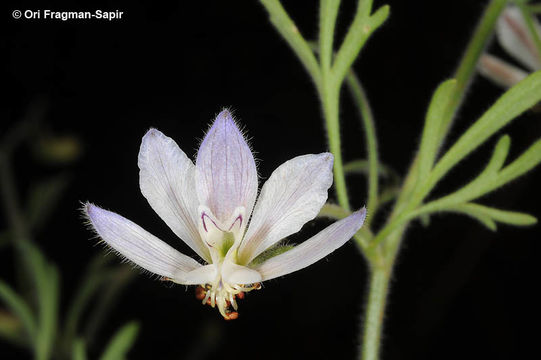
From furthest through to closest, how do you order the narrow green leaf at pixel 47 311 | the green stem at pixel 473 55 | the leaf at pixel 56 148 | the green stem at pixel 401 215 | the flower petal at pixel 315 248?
the leaf at pixel 56 148, the narrow green leaf at pixel 47 311, the green stem at pixel 473 55, the green stem at pixel 401 215, the flower petal at pixel 315 248

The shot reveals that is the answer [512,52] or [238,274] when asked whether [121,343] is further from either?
[512,52]

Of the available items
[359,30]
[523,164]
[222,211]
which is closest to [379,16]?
[359,30]

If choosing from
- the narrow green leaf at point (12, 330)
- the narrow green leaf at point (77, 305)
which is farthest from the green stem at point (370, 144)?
the narrow green leaf at point (12, 330)

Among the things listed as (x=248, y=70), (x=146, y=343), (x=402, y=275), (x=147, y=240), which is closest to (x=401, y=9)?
(x=248, y=70)

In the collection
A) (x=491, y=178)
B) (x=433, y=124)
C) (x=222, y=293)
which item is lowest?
(x=222, y=293)

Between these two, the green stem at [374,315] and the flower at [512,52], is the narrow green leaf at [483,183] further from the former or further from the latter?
the flower at [512,52]

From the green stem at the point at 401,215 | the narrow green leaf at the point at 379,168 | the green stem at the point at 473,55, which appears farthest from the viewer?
the narrow green leaf at the point at 379,168

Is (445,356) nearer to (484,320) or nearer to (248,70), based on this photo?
(484,320)
